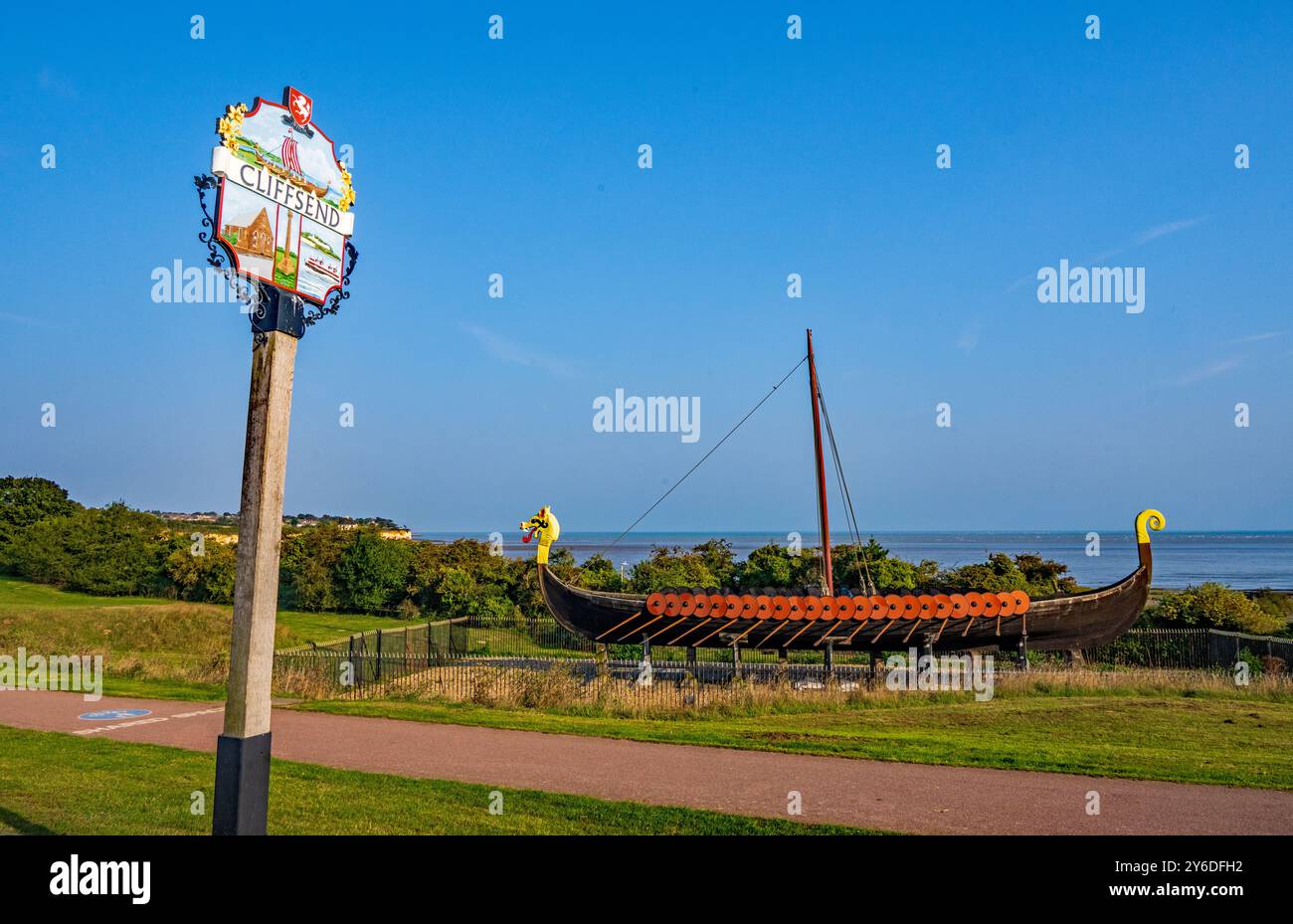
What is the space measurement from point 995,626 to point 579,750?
44.8 feet

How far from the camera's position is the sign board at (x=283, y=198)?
20.9ft

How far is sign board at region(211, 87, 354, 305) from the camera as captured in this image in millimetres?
6359

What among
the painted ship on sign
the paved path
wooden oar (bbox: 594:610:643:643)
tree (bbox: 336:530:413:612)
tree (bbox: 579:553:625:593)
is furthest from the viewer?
tree (bbox: 336:530:413:612)

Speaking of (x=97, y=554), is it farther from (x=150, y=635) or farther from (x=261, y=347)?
(x=261, y=347)

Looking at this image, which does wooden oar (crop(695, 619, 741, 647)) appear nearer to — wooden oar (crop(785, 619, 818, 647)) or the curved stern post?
wooden oar (crop(785, 619, 818, 647))

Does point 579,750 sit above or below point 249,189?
below

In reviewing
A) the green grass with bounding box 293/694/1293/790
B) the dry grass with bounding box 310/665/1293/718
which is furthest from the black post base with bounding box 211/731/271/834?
the dry grass with bounding box 310/665/1293/718

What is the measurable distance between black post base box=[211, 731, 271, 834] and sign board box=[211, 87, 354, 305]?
131 inches

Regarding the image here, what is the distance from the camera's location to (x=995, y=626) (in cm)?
2259

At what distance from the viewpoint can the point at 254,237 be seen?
6.47 metres

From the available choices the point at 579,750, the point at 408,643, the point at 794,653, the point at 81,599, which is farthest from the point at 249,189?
the point at 81,599

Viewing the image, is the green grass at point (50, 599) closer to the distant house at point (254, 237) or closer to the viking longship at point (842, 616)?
the viking longship at point (842, 616)
